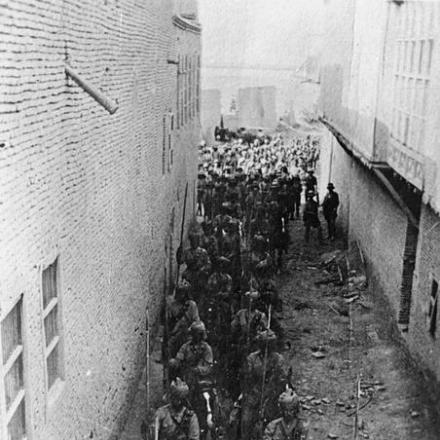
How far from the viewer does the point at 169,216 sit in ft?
47.4

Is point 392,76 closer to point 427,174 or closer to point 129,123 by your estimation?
point 427,174

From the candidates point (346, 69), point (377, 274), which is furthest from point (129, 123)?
point (346, 69)

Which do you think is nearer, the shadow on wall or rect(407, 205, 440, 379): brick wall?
rect(407, 205, 440, 379): brick wall

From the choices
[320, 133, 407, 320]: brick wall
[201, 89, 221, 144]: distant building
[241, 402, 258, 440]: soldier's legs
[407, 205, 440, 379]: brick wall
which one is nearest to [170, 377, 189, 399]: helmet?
[241, 402, 258, 440]: soldier's legs

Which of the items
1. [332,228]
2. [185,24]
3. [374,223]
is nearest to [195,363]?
[374,223]

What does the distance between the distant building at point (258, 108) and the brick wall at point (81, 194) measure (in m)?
25.4

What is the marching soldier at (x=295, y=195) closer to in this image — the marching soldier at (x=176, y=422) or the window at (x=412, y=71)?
the window at (x=412, y=71)

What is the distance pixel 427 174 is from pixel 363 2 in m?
6.45

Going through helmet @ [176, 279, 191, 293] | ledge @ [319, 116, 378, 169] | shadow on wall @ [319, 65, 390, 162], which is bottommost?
helmet @ [176, 279, 191, 293]

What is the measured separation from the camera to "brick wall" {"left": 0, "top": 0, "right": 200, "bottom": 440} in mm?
4980

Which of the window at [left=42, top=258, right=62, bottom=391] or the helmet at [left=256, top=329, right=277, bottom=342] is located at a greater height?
the window at [left=42, top=258, right=62, bottom=391]

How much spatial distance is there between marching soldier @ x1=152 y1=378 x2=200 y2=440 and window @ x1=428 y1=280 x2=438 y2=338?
4389 mm

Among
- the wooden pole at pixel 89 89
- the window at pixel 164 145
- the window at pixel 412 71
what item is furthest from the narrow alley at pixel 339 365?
the window at pixel 412 71

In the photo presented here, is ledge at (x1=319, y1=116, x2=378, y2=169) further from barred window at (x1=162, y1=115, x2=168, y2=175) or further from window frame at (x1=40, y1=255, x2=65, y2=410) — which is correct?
window frame at (x1=40, y1=255, x2=65, y2=410)
